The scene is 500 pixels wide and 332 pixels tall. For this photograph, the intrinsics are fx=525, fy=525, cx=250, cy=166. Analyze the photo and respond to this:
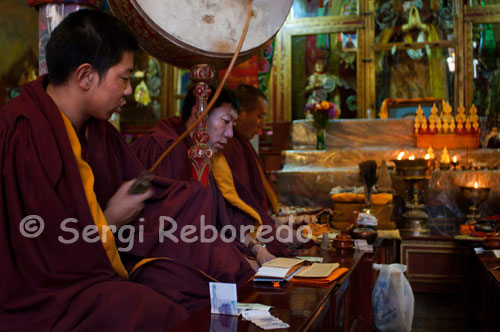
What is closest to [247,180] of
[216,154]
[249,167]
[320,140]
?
[249,167]

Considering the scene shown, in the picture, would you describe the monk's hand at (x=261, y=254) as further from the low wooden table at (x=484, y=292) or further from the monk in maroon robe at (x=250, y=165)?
the low wooden table at (x=484, y=292)

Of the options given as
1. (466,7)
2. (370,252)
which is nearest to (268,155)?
(466,7)

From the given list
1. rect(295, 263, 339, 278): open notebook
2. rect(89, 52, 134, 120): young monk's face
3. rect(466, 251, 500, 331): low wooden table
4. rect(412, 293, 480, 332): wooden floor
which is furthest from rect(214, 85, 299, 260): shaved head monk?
rect(412, 293, 480, 332): wooden floor

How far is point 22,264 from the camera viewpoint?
1394 mm

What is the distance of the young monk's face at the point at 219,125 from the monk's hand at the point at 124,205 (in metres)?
0.98

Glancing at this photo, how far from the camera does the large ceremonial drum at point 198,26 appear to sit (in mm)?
2168

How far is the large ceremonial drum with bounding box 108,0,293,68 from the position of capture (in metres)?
2.17

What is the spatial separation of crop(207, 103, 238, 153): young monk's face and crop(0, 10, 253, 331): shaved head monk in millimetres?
795

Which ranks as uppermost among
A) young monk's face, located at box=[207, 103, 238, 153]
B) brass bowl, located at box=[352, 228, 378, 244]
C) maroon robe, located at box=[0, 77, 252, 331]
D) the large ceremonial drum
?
the large ceremonial drum

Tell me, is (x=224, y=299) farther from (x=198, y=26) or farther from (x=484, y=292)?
(x=484, y=292)

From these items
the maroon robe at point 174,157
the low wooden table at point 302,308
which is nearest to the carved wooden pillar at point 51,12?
the maroon robe at point 174,157

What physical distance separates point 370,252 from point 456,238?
158cm

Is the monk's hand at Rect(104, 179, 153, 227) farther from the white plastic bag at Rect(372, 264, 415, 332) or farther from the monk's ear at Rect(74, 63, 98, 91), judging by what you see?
the white plastic bag at Rect(372, 264, 415, 332)

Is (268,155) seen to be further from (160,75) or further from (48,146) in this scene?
(48,146)
